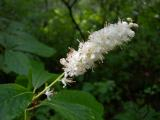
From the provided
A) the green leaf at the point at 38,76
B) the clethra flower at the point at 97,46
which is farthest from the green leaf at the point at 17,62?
the clethra flower at the point at 97,46

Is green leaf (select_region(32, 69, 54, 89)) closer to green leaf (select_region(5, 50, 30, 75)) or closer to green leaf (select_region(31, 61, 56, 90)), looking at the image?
green leaf (select_region(31, 61, 56, 90))

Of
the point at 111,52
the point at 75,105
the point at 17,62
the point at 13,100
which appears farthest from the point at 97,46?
the point at 111,52

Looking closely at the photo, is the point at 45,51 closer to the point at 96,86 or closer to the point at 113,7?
the point at 96,86

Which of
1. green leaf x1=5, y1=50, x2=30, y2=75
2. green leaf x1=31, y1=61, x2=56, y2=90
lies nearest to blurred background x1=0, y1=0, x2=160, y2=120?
green leaf x1=5, y1=50, x2=30, y2=75

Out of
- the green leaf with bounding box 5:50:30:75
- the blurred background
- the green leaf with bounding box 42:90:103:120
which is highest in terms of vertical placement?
the blurred background

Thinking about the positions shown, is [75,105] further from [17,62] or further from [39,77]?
[17,62]
